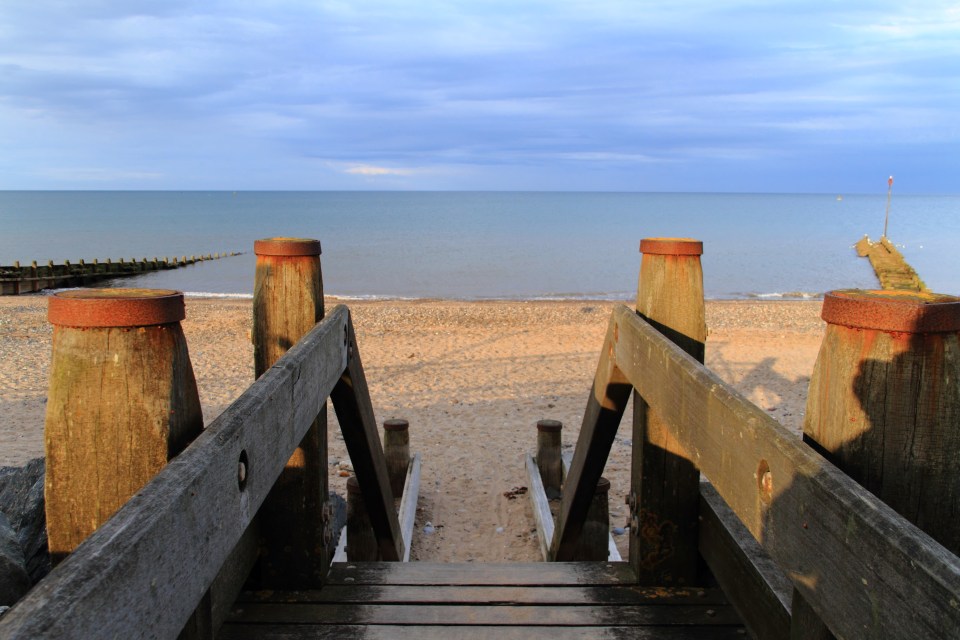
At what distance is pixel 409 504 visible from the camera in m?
5.84

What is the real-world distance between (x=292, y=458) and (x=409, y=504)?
316cm

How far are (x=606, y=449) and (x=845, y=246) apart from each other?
6974 cm

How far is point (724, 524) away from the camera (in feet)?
8.58

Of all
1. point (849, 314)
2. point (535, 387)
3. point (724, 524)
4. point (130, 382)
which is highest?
point (849, 314)

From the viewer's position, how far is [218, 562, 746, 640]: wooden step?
8.51ft

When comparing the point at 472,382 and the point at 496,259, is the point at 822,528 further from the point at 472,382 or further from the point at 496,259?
the point at 496,259

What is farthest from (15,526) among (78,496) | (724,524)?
(724,524)

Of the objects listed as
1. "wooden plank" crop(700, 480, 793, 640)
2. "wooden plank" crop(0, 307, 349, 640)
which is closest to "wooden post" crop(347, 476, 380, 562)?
"wooden plank" crop(700, 480, 793, 640)

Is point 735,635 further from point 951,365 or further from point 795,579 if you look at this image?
point 951,365

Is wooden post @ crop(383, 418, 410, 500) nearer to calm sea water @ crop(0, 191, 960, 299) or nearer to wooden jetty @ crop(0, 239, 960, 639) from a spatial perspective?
wooden jetty @ crop(0, 239, 960, 639)

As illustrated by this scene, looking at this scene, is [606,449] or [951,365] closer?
[951,365]

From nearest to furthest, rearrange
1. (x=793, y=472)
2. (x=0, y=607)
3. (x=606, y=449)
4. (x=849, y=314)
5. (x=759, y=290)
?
1. (x=793, y=472)
2. (x=849, y=314)
3. (x=0, y=607)
4. (x=606, y=449)
5. (x=759, y=290)

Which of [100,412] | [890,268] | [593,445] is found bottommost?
[593,445]

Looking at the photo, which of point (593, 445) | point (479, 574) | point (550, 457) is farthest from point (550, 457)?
point (479, 574)
